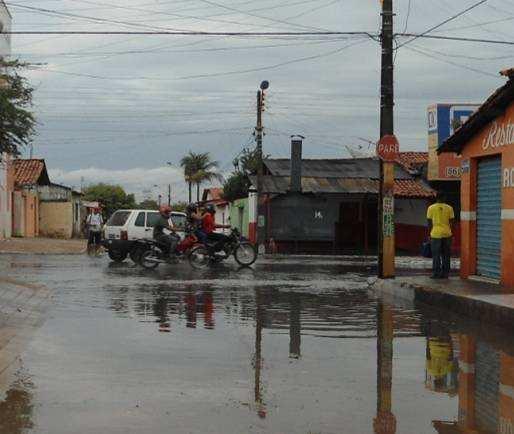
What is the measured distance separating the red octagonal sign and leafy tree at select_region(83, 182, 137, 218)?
78.8m

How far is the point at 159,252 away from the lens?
23.4 m

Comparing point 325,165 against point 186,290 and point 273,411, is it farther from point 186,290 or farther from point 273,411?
point 273,411

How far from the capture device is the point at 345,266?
84.3ft

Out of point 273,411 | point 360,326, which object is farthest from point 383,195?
point 273,411

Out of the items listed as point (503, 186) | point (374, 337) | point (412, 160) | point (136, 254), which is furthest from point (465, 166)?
point (412, 160)

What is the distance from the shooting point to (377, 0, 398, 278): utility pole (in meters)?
17.5

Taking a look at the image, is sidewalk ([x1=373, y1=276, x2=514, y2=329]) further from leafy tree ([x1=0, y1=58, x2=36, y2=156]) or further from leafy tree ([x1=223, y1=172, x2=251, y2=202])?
leafy tree ([x1=223, y1=172, x2=251, y2=202])

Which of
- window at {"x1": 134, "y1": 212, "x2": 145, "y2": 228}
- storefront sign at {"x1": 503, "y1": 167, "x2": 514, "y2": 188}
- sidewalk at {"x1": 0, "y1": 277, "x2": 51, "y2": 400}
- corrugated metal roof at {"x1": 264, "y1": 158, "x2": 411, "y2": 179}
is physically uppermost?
corrugated metal roof at {"x1": 264, "y1": 158, "x2": 411, "y2": 179}

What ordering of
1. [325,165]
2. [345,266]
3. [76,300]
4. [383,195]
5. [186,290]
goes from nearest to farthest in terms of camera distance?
[76,300] < [186,290] < [383,195] < [345,266] < [325,165]

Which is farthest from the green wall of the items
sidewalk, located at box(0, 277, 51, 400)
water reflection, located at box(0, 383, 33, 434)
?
water reflection, located at box(0, 383, 33, 434)

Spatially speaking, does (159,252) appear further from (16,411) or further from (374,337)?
(16,411)

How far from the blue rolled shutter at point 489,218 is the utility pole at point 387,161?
1771 mm

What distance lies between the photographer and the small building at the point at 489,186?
602 inches

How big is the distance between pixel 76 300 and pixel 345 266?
12762mm
